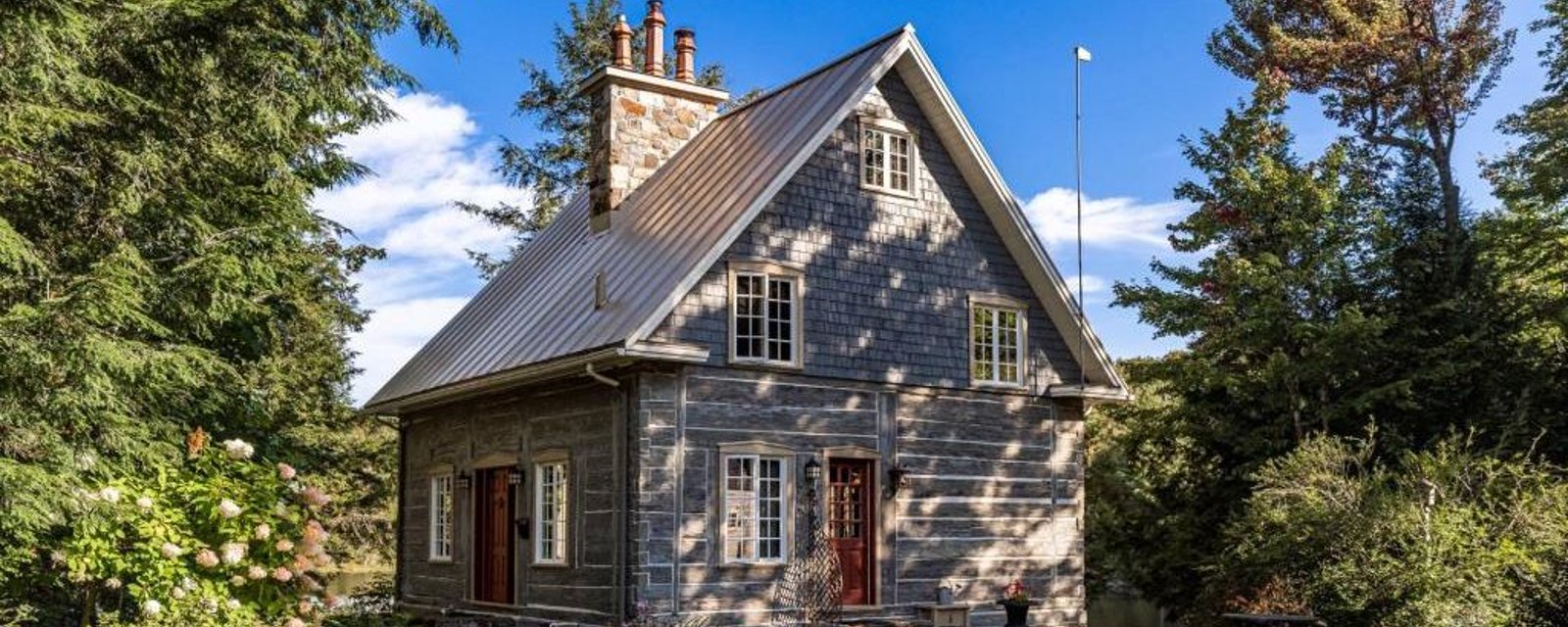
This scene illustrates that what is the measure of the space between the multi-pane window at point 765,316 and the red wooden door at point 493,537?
14.0 feet

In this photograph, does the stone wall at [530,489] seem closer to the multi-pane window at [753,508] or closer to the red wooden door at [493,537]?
the red wooden door at [493,537]

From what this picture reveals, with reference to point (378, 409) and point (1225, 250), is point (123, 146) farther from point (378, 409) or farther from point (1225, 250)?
point (1225, 250)

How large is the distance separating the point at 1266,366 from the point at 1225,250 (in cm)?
298

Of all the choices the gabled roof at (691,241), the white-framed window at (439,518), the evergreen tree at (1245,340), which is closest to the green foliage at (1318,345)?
the evergreen tree at (1245,340)

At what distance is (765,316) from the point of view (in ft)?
56.6

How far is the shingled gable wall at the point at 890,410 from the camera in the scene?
646 inches

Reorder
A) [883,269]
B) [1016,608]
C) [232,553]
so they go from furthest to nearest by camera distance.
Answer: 1. [883,269]
2. [1016,608]
3. [232,553]

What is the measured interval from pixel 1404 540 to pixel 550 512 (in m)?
10.3

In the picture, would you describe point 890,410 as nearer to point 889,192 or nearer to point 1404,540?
point 889,192

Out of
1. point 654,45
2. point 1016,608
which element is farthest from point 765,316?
point 654,45

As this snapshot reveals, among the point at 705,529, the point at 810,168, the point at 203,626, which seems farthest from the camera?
the point at 810,168

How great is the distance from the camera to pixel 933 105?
61.7 feet

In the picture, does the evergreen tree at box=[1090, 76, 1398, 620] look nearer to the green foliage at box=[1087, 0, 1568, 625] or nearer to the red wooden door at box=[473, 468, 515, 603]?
the green foliage at box=[1087, 0, 1568, 625]

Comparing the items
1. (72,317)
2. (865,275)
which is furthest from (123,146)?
(865,275)
